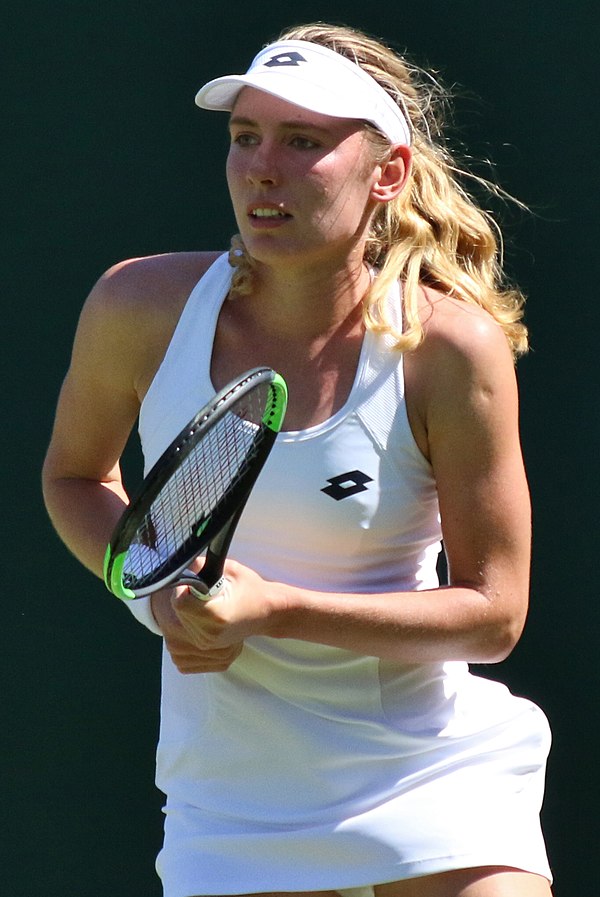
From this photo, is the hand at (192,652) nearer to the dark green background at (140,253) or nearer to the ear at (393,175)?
the ear at (393,175)

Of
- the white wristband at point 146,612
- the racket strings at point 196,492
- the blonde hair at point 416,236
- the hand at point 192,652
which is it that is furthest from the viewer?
the blonde hair at point 416,236

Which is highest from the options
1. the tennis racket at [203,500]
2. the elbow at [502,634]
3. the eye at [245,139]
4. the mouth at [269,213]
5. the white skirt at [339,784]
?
the eye at [245,139]

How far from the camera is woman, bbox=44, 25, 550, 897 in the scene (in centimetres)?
218

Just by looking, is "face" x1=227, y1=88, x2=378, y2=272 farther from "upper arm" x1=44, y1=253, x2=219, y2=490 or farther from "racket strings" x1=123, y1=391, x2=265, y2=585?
"racket strings" x1=123, y1=391, x2=265, y2=585

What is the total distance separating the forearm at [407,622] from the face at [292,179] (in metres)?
0.51

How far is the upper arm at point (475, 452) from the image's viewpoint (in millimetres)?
2230

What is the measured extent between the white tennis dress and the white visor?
0.34 meters

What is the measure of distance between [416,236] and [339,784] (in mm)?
870

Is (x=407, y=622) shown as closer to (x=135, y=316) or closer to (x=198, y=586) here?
(x=198, y=586)

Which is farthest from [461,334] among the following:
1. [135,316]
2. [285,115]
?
[135,316]

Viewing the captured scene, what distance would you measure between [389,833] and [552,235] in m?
1.29

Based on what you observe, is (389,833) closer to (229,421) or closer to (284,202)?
(229,421)

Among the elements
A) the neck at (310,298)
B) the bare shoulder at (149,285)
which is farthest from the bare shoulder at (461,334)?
the bare shoulder at (149,285)

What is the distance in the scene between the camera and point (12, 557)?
3.17m
